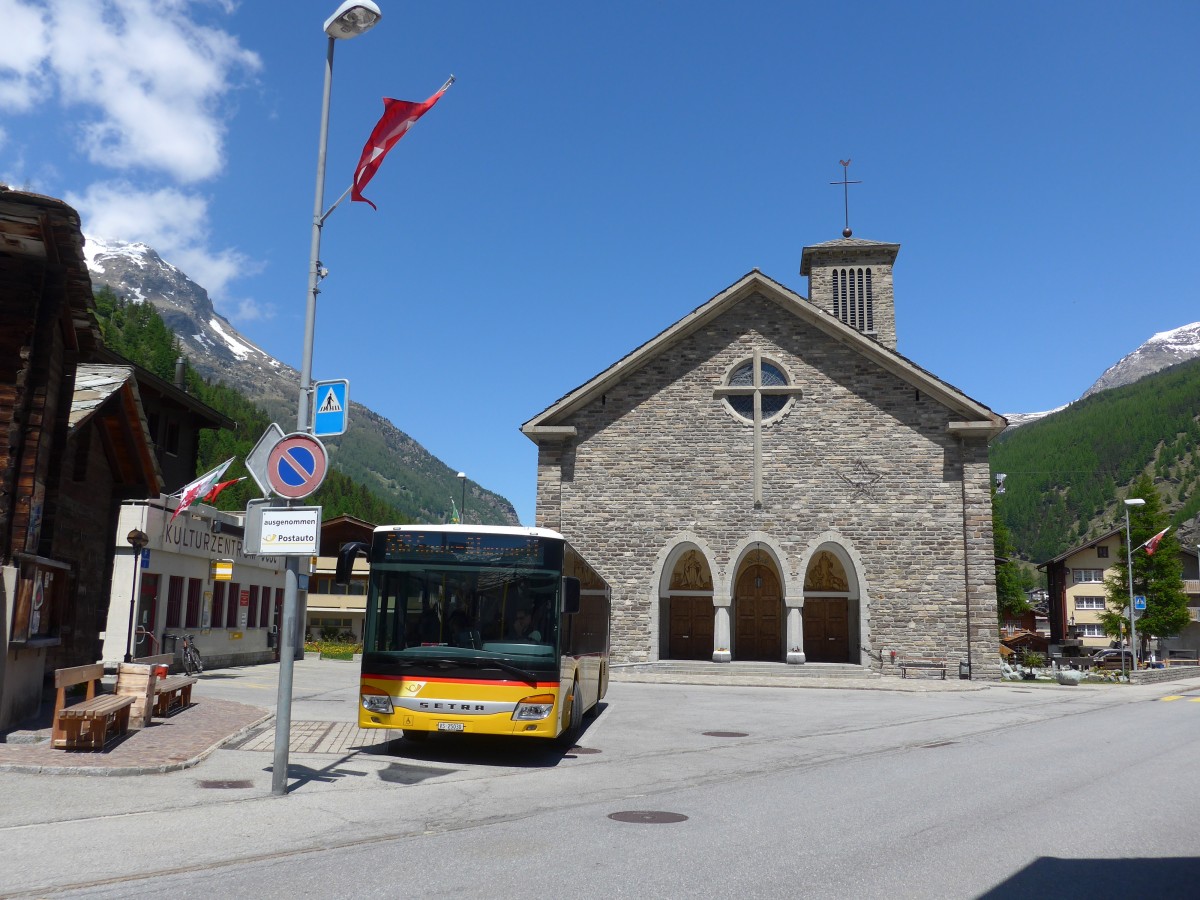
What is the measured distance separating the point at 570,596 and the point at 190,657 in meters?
16.4

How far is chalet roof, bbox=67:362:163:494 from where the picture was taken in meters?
15.0

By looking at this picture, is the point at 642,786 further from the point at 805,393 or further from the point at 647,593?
the point at 805,393

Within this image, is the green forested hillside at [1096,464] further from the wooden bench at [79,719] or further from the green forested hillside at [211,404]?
the wooden bench at [79,719]

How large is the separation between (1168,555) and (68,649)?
2507 inches

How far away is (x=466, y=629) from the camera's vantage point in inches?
450

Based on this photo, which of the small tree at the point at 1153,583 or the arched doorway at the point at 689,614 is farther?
the small tree at the point at 1153,583

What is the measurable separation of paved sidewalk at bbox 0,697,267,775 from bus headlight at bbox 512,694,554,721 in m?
3.38

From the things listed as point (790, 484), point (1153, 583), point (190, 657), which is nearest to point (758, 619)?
point (790, 484)

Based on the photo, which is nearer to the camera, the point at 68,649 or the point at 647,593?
the point at 68,649

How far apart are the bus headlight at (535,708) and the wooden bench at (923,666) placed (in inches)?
825

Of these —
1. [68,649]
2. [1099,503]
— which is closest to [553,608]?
[68,649]

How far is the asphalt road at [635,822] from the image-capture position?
20.2ft

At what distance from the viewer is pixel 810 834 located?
770 cm

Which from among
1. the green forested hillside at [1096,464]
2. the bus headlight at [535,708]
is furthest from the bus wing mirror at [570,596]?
the green forested hillside at [1096,464]
